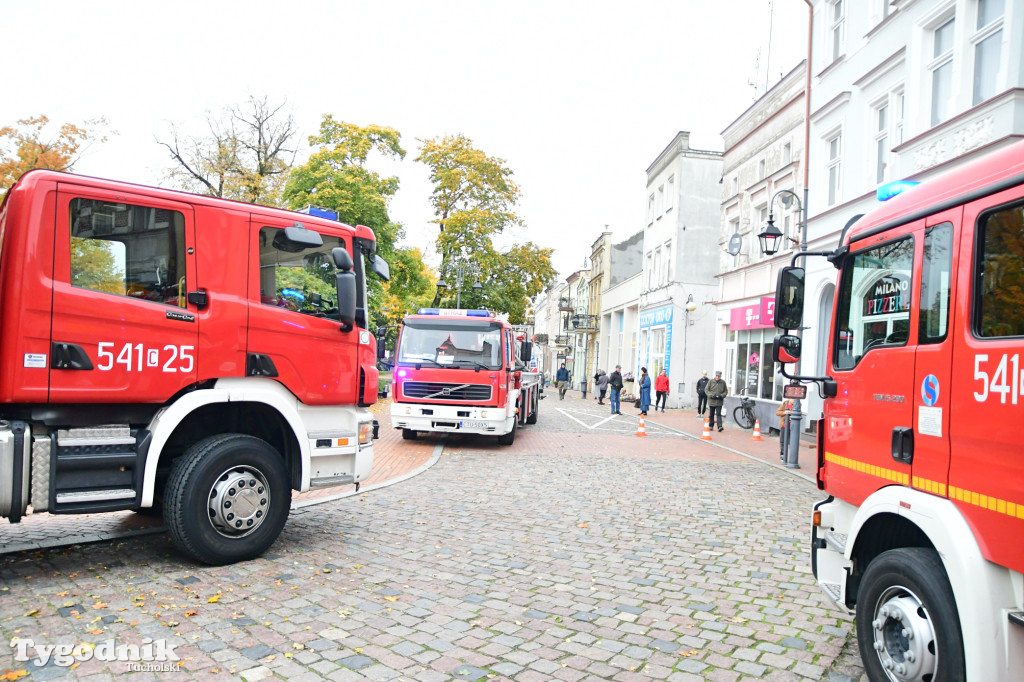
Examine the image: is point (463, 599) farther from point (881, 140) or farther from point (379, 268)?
point (881, 140)

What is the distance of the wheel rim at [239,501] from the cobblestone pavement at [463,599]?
12.5 inches

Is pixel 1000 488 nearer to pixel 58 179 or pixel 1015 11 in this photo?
pixel 58 179

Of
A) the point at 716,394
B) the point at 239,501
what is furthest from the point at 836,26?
the point at 239,501

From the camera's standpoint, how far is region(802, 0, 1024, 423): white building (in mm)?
10359

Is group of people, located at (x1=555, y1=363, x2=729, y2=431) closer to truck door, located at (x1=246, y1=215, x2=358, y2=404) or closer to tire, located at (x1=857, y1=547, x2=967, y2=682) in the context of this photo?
truck door, located at (x1=246, y1=215, x2=358, y2=404)

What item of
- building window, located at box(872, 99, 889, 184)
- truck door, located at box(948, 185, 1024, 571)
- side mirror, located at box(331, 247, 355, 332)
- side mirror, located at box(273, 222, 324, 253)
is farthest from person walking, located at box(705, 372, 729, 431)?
truck door, located at box(948, 185, 1024, 571)

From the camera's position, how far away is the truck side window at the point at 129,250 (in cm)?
486

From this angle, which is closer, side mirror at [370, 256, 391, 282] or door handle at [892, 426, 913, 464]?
door handle at [892, 426, 913, 464]

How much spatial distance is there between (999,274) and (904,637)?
170cm

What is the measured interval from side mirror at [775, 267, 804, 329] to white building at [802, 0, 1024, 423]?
649 cm

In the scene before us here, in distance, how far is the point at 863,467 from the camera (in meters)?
3.91

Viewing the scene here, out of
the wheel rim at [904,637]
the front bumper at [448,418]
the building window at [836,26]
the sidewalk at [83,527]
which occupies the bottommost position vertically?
the sidewalk at [83,527]

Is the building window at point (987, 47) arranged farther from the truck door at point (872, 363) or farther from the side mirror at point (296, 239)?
the side mirror at point (296, 239)

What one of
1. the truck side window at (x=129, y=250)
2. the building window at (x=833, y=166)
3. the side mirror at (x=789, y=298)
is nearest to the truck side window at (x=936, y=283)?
the side mirror at (x=789, y=298)
